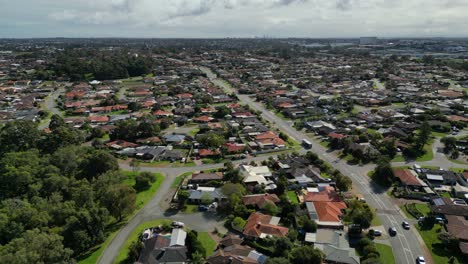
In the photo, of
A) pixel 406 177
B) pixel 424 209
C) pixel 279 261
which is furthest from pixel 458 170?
pixel 279 261

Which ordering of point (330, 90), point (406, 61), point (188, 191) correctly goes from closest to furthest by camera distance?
point (188, 191) < point (330, 90) < point (406, 61)

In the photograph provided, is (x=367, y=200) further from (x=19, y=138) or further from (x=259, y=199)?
(x=19, y=138)

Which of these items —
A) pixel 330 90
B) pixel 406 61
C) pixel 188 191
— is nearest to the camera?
pixel 188 191

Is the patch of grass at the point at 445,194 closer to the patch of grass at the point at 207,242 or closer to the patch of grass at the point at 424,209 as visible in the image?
the patch of grass at the point at 424,209

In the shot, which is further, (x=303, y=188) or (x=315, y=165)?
(x=315, y=165)

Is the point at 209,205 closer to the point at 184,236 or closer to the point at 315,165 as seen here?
the point at 184,236

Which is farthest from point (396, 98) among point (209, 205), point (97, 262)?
point (97, 262)

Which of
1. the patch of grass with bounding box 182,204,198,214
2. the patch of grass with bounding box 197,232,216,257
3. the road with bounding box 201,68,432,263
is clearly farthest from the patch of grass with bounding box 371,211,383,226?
the patch of grass with bounding box 182,204,198,214
